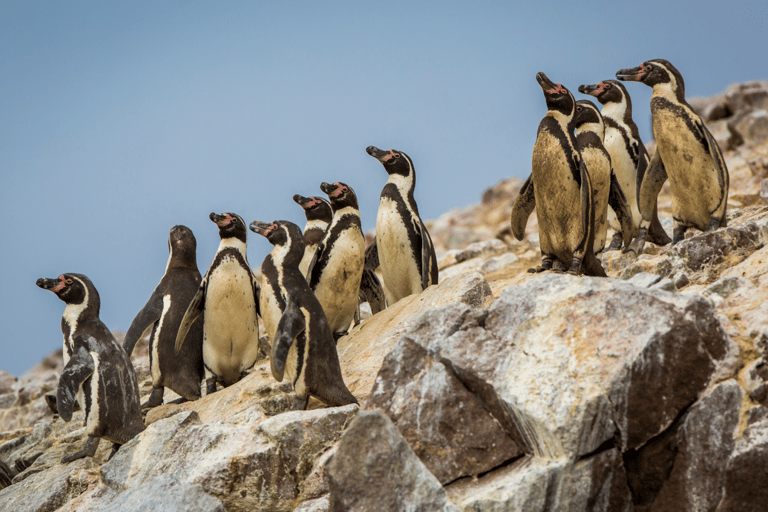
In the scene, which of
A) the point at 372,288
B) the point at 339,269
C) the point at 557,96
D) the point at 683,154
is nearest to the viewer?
the point at 557,96

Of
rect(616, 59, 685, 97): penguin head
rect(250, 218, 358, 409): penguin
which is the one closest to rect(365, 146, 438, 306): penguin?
rect(250, 218, 358, 409): penguin

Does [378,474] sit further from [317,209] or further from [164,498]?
[317,209]

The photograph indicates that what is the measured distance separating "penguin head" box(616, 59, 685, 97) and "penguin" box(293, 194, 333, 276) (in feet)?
11.1

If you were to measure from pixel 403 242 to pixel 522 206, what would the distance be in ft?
4.13

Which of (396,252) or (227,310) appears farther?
(396,252)

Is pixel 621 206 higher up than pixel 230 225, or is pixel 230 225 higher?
pixel 230 225

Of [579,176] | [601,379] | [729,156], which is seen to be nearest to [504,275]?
[579,176]

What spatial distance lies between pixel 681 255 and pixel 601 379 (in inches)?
116

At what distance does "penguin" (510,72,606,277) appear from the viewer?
618 centimetres

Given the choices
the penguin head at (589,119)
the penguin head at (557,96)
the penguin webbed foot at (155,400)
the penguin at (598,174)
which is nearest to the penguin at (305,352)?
the penguin webbed foot at (155,400)

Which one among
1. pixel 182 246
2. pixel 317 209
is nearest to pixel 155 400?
pixel 182 246

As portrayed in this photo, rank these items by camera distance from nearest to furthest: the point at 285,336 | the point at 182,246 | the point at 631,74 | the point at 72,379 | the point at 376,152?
the point at 285,336
the point at 72,379
the point at 631,74
the point at 182,246
the point at 376,152

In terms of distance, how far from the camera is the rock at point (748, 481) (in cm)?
332

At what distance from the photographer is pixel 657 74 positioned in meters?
7.20
